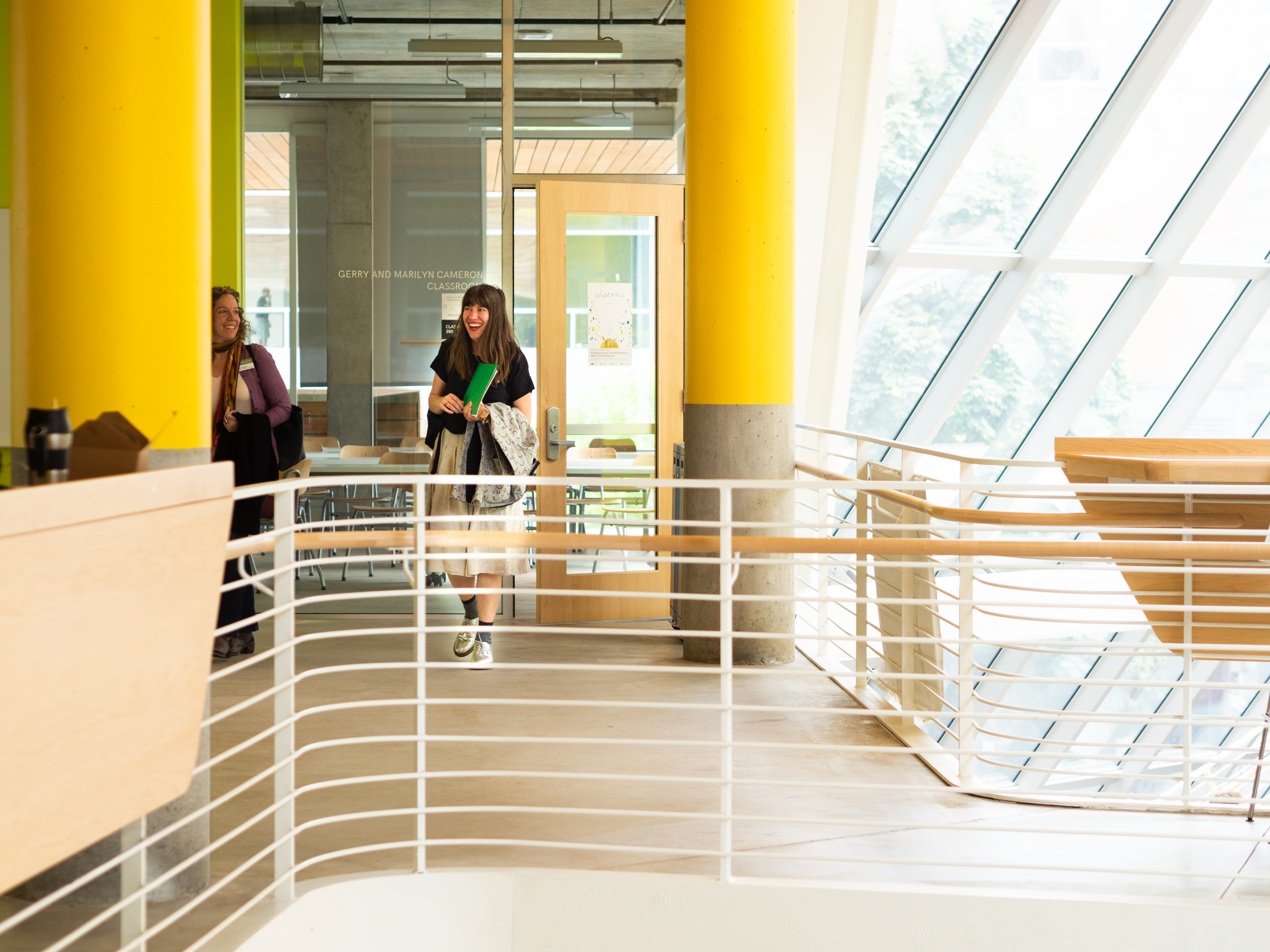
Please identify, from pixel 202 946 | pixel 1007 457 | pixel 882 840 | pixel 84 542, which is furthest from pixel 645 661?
pixel 1007 457

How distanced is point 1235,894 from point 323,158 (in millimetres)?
4993

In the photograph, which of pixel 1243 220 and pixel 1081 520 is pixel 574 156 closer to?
pixel 1081 520

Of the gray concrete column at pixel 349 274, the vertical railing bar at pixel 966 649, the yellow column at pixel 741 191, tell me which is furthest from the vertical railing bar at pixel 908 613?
the gray concrete column at pixel 349 274

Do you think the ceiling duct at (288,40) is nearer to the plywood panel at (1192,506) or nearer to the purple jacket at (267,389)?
the purple jacket at (267,389)

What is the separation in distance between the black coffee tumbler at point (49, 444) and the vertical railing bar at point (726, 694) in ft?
5.04

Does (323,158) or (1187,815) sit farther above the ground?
(323,158)

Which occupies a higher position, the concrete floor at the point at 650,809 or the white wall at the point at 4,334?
the white wall at the point at 4,334

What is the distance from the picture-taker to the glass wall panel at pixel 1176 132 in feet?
23.8

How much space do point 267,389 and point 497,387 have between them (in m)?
1.01

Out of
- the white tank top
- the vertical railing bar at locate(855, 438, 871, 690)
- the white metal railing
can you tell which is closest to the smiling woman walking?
the white metal railing

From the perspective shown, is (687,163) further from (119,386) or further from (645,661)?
(119,386)

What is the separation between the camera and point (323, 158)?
218 inches

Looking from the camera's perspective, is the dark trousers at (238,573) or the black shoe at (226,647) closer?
the dark trousers at (238,573)

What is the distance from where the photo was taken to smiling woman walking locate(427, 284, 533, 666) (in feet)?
14.8
